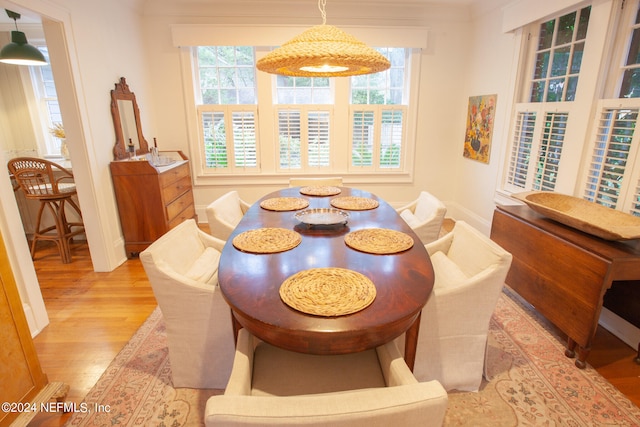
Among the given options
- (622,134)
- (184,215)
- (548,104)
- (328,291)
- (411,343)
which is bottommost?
(184,215)

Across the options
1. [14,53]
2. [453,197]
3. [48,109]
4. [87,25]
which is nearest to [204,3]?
[87,25]

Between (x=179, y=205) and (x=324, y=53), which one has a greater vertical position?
(x=324, y=53)

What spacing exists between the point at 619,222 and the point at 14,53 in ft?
15.9

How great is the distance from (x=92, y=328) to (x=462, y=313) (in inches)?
90.6

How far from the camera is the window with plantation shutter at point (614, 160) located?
201 centimetres

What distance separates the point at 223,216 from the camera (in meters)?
2.31

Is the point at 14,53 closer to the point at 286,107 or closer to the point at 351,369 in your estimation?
the point at 286,107

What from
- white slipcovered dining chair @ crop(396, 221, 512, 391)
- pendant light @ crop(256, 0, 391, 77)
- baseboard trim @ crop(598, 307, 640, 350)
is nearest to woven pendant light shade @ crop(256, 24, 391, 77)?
pendant light @ crop(256, 0, 391, 77)

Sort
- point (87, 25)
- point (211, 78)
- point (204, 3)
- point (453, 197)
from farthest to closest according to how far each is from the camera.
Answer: point (453, 197), point (211, 78), point (204, 3), point (87, 25)

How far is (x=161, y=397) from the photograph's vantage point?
5.37 feet

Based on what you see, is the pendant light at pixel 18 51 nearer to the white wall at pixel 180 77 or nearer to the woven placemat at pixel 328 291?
the white wall at pixel 180 77

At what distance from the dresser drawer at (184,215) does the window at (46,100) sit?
2.02 metres

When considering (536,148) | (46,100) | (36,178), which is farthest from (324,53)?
(46,100)

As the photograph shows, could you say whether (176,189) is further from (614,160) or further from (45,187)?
(614,160)
